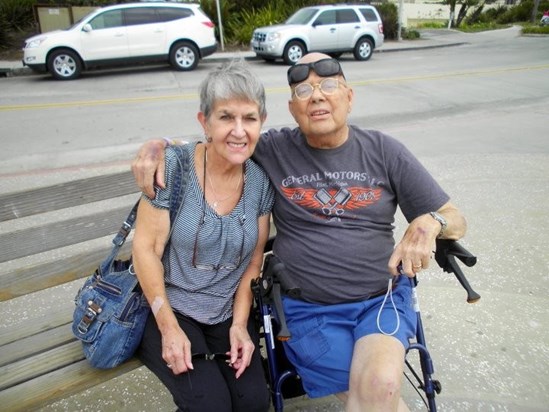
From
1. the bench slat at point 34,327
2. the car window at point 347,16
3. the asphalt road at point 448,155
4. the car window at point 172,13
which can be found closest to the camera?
the bench slat at point 34,327

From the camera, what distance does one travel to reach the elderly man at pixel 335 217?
2.04m

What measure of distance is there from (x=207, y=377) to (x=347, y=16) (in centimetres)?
1434

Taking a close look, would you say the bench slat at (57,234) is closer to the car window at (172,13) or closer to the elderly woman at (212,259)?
the elderly woman at (212,259)

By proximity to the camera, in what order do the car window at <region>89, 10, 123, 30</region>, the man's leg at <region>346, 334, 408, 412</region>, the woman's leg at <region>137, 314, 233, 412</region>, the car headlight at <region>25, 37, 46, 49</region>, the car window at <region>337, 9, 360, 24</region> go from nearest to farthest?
1. the man's leg at <region>346, 334, 408, 412</region>
2. the woman's leg at <region>137, 314, 233, 412</region>
3. the car headlight at <region>25, 37, 46, 49</region>
4. the car window at <region>89, 10, 123, 30</region>
5. the car window at <region>337, 9, 360, 24</region>

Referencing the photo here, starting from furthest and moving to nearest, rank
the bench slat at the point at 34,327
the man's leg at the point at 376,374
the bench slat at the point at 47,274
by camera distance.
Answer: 1. the bench slat at the point at 47,274
2. the bench slat at the point at 34,327
3. the man's leg at the point at 376,374

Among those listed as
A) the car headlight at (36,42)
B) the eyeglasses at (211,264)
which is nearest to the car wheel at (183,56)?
the car headlight at (36,42)

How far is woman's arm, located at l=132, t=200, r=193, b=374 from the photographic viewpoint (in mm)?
1981

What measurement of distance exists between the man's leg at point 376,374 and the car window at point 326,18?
13.3m

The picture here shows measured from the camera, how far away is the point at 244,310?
2.15 m

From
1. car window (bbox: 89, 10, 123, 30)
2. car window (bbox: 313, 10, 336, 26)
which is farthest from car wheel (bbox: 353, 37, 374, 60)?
car window (bbox: 89, 10, 123, 30)

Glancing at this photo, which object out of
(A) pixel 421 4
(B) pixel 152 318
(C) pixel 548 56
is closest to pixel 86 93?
(B) pixel 152 318

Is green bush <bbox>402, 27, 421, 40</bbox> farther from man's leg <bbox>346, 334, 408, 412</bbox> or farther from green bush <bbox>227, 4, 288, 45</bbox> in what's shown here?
man's leg <bbox>346, 334, 408, 412</bbox>

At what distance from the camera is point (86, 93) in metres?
10.1

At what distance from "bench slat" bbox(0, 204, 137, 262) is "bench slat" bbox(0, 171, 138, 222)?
94mm
